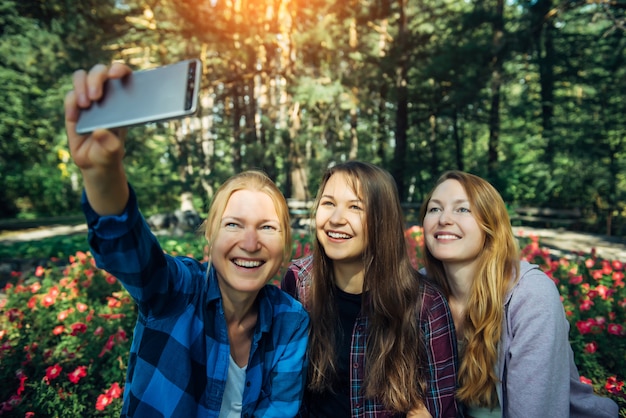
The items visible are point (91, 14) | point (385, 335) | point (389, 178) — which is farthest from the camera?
point (91, 14)

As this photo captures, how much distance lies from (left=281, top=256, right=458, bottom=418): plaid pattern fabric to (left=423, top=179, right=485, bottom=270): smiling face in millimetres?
241

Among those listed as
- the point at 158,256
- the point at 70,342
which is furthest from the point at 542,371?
the point at 70,342

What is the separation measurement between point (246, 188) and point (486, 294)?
1.20 meters

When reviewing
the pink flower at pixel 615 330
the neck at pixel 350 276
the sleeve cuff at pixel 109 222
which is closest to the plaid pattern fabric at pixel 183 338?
the sleeve cuff at pixel 109 222

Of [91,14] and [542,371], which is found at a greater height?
[91,14]

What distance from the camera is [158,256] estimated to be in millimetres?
1175

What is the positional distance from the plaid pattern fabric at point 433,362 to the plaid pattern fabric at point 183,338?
0.28 metres

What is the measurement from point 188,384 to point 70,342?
228 centimetres

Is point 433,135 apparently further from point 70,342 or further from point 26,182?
point 26,182

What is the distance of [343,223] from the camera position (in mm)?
1756

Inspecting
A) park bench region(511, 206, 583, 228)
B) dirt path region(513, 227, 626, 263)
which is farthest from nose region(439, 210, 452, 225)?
park bench region(511, 206, 583, 228)

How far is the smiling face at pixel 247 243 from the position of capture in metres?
1.45

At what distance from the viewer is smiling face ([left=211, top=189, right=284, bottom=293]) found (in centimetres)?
145

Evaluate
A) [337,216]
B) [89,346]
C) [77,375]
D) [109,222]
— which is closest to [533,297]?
[337,216]
